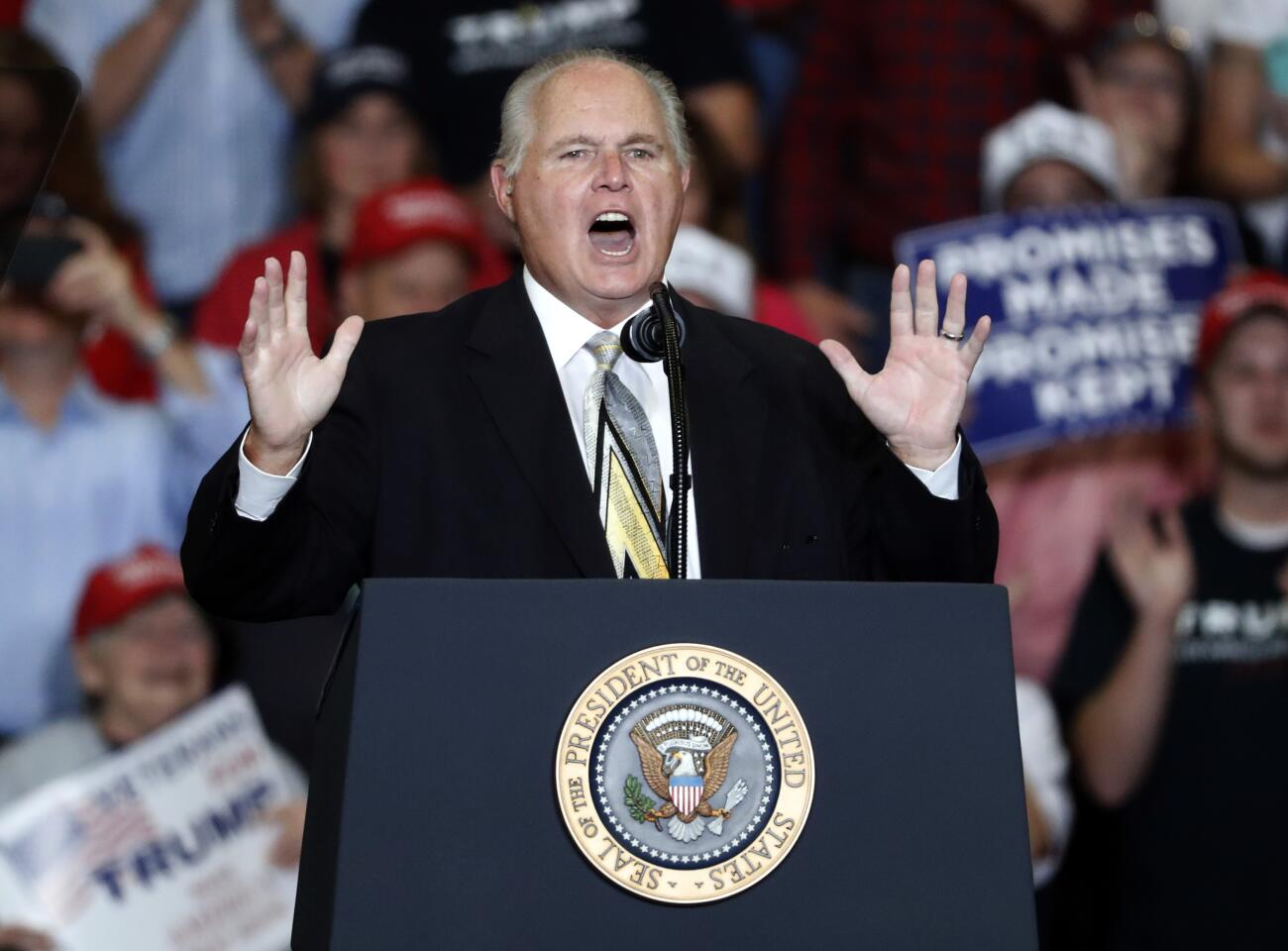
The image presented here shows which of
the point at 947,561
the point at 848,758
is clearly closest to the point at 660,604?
the point at 848,758

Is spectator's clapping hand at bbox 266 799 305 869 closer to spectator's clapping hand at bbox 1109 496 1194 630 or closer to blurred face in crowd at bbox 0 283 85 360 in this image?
blurred face in crowd at bbox 0 283 85 360

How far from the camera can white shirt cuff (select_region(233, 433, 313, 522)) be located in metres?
1.85

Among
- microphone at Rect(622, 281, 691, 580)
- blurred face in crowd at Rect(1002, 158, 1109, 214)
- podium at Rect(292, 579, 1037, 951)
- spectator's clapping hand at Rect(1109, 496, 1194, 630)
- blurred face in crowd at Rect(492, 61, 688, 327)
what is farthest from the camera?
blurred face in crowd at Rect(1002, 158, 1109, 214)

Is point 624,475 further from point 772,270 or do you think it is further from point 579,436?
point 772,270

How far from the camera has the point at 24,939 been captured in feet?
13.0

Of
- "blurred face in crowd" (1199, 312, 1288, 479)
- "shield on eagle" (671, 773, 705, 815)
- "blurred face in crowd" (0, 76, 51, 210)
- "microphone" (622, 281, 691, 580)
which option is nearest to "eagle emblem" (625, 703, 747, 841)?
"shield on eagle" (671, 773, 705, 815)

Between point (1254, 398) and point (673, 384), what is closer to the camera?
point (673, 384)

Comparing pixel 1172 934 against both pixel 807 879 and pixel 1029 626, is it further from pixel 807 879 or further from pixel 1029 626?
pixel 807 879

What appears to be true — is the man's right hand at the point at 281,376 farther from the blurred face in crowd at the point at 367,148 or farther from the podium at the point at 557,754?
the blurred face in crowd at the point at 367,148

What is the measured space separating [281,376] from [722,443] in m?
0.45

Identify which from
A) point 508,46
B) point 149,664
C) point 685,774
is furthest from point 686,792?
point 508,46

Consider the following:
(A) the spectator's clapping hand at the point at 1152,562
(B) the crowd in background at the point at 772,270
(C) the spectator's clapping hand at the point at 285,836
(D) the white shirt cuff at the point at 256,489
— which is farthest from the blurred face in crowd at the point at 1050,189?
(D) the white shirt cuff at the point at 256,489

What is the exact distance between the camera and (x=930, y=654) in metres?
1.59

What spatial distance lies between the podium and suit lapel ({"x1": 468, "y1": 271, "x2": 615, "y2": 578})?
293 millimetres
